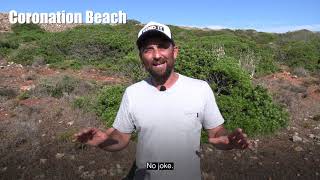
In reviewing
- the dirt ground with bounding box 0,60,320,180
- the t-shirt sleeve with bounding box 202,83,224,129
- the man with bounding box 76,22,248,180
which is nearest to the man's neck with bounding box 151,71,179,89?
the man with bounding box 76,22,248,180

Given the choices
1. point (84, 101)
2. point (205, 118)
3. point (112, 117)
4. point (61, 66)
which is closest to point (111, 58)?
point (61, 66)

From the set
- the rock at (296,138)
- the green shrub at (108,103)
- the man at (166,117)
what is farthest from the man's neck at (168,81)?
the rock at (296,138)

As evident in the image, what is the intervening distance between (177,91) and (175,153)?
341mm

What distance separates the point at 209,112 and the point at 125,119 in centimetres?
48

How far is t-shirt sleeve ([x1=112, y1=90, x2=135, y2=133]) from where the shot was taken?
9.33 feet

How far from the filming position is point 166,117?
107 inches

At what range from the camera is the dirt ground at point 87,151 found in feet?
22.3

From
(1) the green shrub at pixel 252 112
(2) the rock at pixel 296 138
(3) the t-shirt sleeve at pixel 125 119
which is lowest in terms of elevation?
(2) the rock at pixel 296 138

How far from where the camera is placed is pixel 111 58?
19.2 metres

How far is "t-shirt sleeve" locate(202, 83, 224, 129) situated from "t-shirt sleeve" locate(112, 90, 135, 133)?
1.40ft

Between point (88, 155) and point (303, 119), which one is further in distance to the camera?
point (303, 119)

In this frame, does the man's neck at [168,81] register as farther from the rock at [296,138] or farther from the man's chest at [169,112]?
the rock at [296,138]

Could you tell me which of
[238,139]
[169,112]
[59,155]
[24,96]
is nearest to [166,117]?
[169,112]

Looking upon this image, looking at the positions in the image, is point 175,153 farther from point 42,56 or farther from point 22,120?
point 42,56
